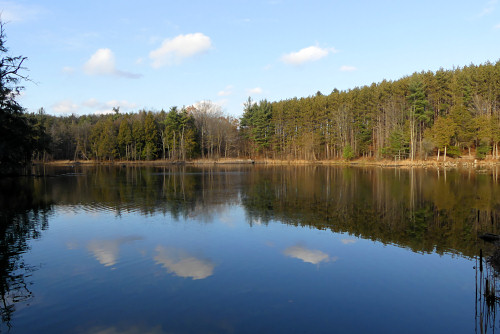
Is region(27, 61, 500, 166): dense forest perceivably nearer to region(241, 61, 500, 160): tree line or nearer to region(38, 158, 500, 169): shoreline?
region(241, 61, 500, 160): tree line

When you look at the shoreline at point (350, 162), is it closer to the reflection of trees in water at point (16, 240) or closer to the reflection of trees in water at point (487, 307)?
the reflection of trees in water at point (487, 307)

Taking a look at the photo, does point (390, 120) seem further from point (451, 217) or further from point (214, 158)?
point (451, 217)

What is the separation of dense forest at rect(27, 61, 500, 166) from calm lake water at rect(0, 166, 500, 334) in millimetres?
24002

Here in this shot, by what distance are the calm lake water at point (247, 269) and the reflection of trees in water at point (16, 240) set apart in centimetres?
5

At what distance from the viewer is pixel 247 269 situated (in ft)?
29.2

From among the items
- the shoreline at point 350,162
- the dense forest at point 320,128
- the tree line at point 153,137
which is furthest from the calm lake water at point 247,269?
the tree line at point 153,137

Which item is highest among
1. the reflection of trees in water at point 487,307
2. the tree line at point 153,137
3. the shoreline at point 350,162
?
the tree line at point 153,137

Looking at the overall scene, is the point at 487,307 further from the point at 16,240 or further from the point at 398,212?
the point at 16,240

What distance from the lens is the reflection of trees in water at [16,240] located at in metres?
7.29

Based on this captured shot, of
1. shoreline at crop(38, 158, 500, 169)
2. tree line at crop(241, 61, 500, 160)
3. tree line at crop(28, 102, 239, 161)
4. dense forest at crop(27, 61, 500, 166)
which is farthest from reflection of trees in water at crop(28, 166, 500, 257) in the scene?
tree line at crop(28, 102, 239, 161)

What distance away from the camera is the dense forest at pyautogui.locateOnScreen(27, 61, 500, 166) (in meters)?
51.1

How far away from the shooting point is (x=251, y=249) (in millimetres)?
10727

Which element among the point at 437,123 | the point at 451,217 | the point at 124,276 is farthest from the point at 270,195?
the point at 437,123

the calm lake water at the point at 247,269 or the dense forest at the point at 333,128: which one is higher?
the dense forest at the point at 333,128
